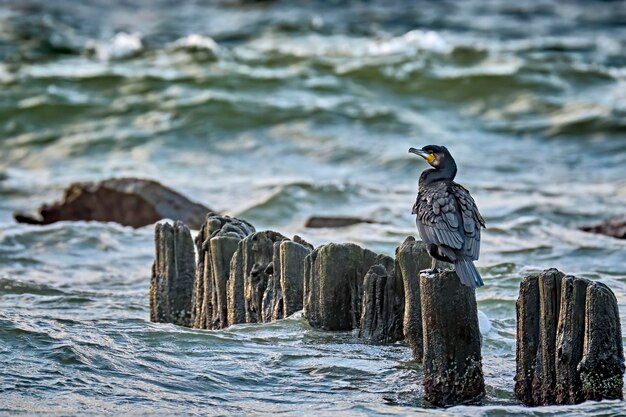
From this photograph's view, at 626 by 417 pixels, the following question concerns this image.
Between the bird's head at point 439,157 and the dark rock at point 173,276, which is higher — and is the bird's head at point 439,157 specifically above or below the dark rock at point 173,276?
above

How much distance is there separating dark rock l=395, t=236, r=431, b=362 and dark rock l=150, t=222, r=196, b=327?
181 centimetres

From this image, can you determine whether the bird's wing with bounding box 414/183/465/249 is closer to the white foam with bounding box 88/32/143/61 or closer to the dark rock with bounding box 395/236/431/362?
the dark rock with bounding box 395/236/431/362

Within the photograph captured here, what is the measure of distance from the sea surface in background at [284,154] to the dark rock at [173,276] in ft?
0.95

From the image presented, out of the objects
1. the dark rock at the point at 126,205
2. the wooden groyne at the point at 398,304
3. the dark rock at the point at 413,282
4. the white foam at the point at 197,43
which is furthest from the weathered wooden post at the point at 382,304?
the white foam at the point at 197,43

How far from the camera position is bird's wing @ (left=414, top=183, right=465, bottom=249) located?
591cm

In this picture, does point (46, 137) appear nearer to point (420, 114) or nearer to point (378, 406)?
point (420, 114)

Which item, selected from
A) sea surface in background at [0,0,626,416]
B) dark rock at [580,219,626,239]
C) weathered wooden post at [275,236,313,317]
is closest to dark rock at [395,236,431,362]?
sea surface in background at [0,0,626,416]

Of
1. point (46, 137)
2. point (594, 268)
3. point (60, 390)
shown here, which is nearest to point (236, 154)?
point (46, 137)

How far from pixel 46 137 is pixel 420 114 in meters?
5.99

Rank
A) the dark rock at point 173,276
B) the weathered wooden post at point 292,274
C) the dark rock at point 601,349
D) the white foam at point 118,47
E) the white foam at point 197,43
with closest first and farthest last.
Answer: the dark rock at point 601,349 < the weathered wooden post at point 292,274 < the dark rock at point 173,276 < the white foam at point 118,47 < the white foam at point 197,43

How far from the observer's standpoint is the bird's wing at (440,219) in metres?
5.91

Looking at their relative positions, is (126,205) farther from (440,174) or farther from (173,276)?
(440,174)

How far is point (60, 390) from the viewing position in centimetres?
624

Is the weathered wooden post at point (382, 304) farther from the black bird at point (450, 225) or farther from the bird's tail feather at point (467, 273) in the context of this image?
the bird's tail feather at point (467, 273)
